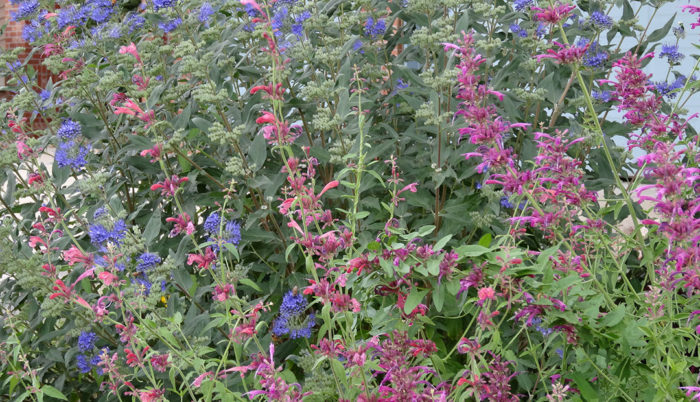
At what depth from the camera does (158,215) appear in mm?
2514

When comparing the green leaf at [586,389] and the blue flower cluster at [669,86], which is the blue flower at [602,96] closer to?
the blue flower cluster at [669,86]

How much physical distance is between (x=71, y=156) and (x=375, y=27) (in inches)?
49.0

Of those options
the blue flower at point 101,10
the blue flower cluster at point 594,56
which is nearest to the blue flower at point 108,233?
the blue flower at point 101,10

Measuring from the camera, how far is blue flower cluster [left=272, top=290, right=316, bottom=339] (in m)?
2.26

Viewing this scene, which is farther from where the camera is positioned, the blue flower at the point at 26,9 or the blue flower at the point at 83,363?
the blue flower at the point at 26,9

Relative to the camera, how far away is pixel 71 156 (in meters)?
2.71

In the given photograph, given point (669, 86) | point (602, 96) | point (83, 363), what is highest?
point (602, 96)

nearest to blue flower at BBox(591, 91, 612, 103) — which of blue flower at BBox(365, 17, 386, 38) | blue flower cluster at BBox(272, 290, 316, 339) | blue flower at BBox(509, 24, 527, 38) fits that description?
blue flower at BBox(509, 24, 527, 38)

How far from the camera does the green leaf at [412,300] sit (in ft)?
4.95

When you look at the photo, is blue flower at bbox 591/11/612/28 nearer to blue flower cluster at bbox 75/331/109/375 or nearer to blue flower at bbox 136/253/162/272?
blue flower at bbox 136/253/162/272

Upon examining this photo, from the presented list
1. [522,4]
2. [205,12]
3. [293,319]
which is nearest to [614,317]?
[293,319]

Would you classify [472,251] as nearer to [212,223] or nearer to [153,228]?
[212,223]

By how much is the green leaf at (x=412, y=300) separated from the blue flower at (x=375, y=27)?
64.1 inches

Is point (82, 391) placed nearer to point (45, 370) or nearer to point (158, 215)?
point (45, 370)
